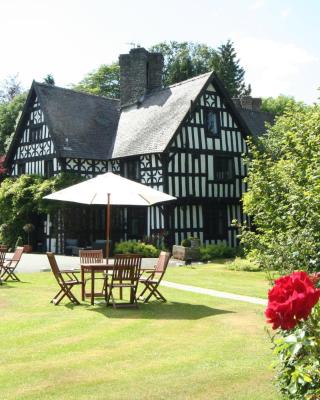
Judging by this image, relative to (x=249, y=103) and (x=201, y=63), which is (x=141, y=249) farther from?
(x=201, y=63)

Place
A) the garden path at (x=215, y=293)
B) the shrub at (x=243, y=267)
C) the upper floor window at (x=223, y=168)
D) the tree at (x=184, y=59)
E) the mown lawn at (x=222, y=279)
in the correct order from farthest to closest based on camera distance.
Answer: the tree at (x=184, y=59), the upper floor window at (x=223, y=168), the shrub at (x=243, y=267), the mown lawn at (x=222, y=279), the garden path at (x=215, y=293)

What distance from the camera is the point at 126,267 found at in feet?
33.4

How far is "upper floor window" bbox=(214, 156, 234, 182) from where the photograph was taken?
2581 centimetres

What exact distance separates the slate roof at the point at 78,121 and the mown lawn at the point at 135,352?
1626 centimetres

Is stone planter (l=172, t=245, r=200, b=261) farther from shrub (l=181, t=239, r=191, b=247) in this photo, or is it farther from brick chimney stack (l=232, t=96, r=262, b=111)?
brick chimney stack (l=232, t=96, r=262, b=111)

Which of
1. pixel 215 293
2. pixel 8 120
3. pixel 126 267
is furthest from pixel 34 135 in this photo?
pixel 126 267

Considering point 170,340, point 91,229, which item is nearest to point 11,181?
point 91,229

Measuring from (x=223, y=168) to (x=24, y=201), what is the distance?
389 inches

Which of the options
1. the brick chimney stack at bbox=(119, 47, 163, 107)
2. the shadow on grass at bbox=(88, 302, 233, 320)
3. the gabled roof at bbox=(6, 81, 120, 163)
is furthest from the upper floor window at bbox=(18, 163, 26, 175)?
the shadow on grass at bbox=(88, 302, 233, 320)

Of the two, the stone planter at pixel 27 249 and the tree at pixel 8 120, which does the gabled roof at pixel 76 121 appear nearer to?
the stone planter at pixel 27 249

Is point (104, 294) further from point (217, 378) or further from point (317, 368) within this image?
point (317, 368)

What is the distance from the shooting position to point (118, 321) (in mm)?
8781

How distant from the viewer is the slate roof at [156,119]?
80.0ft

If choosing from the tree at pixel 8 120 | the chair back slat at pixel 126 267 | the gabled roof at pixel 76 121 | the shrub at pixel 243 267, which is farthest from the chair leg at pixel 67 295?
the tree at pixel 8 120
